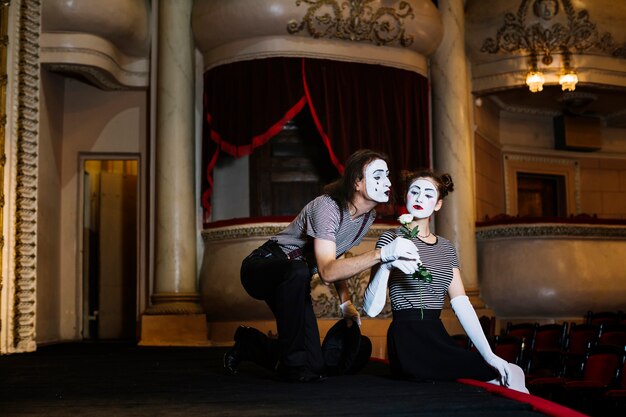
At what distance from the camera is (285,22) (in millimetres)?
7445

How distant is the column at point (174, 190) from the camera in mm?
7500

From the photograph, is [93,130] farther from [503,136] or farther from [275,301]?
[275,301]

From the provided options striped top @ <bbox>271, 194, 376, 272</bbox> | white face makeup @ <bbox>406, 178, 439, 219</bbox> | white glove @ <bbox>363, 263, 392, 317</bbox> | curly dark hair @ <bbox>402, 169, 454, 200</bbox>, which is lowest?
white glove @ <bbox>363, 263, 392, 317</bbox>

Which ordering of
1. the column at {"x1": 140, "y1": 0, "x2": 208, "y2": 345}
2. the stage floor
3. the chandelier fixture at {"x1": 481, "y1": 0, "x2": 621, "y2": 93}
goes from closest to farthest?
1. the stage floor
2. the column at {"x1": 140, "y1": 0, "x2": 208, "y2": 345}
3. the chandelier fixture at {"x1": 481, "y1": 0, "x2": 621, "y2": 93}

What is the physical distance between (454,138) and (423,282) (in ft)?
16.7

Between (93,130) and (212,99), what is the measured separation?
1.36 metres

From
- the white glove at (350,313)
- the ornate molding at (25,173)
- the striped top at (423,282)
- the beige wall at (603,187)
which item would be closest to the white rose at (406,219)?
the striped top at (423,282)

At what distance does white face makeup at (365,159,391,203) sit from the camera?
3285 millimetres

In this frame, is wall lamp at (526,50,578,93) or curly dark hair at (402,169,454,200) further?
wall lamp at (526,50,578,93)

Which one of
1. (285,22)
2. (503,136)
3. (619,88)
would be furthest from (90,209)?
→ (619,88)

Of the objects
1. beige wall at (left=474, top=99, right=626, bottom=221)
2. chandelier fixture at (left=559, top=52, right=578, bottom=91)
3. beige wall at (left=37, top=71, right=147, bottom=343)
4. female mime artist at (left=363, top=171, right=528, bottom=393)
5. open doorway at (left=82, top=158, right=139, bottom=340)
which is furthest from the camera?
beige wall at (left=474, top=99, right=626, bottom=221)

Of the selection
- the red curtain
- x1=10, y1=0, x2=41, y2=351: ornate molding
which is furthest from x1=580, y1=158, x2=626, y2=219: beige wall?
x1=10, y1=0, x2=41, y2=351: ornate molding

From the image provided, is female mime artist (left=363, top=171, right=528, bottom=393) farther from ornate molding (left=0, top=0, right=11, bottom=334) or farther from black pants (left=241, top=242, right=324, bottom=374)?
ornate molding (left=0, top=0, right=11, bottom=334)

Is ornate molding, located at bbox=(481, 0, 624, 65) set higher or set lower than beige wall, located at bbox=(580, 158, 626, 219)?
higher
